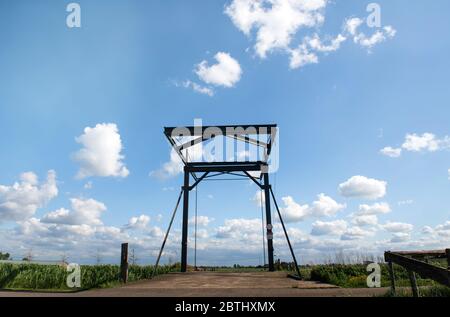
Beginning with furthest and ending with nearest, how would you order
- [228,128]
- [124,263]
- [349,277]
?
[228,128] < [349,277] < [124,263]

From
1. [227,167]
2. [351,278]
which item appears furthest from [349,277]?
[227,167]

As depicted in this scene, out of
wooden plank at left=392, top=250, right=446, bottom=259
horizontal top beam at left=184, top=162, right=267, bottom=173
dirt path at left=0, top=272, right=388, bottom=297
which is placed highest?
horizontal top beam at left=184, top=162, right=267, bottom=173

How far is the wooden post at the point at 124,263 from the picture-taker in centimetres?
1039

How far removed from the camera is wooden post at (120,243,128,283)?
34.1 feet

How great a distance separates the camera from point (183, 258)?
15469mm

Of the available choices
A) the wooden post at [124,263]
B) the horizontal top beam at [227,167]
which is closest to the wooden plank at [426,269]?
the wooden post at [124,263]

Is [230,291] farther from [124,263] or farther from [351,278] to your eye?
[351,278]

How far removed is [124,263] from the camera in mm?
10539

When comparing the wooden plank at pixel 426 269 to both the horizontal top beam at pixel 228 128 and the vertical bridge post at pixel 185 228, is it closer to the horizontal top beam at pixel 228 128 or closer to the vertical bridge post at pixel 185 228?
the horizontal top beam at pixel 228 128

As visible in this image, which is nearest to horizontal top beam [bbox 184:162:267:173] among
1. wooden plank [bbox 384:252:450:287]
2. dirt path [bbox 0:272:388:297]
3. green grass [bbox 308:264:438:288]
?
green grass [bbox 308:264:438:288]

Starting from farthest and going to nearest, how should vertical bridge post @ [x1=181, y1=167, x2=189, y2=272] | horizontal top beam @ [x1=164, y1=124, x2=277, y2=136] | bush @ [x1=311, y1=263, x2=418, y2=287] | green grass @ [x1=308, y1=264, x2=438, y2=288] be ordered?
vertical bridge post @ [x1=181, y1=167, x2=189, y2=272] < horizontal top beam @ [x1=164, y1=124, x2=277, y2=136] < bush @ [x1=311, y1=263, x2=418, y2=287] < green grass @ [x1=308, y1=264, x2=438, y2=288]

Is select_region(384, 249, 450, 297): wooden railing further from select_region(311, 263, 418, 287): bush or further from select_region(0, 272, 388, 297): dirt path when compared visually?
select_region(311, 263, 418, 287): bush

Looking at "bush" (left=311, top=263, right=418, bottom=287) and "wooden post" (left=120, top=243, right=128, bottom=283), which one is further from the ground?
"wooden post" (left=120, top=243, right=128, bottom=283)
